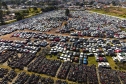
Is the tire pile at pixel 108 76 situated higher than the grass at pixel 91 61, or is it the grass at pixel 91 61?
the grass at pixel 91 61

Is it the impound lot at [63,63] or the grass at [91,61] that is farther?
the grass at [91,61]

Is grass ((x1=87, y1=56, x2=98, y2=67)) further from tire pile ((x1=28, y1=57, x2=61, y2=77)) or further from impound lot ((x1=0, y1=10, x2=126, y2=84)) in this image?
tire pile ((x1=28, y1=57, x2=61, y2=77))

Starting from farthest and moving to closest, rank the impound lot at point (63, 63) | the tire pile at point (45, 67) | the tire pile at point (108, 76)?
the tire pile at point (45, 67)
the impound lot at point (63, 63)
the tire pile at point (108, 76)

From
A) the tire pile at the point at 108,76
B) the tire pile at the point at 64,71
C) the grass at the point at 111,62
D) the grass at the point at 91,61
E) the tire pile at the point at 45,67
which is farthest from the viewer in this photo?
the grass at the point at 91,61

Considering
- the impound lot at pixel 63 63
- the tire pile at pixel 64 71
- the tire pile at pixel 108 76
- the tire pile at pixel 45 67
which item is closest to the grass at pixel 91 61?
the impound lot at pixel 63 63

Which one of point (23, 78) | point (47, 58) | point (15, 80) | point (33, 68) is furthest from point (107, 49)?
point (15, 80)

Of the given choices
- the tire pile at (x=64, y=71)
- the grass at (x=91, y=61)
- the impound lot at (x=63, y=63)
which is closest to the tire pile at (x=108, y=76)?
the impound lot at (x=63, y=63)

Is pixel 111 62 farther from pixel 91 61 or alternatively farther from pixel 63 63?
pixel 63 63

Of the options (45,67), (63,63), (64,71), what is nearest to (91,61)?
(63,63)

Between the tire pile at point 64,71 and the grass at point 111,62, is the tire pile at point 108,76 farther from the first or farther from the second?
the tire pile at point 64,71
